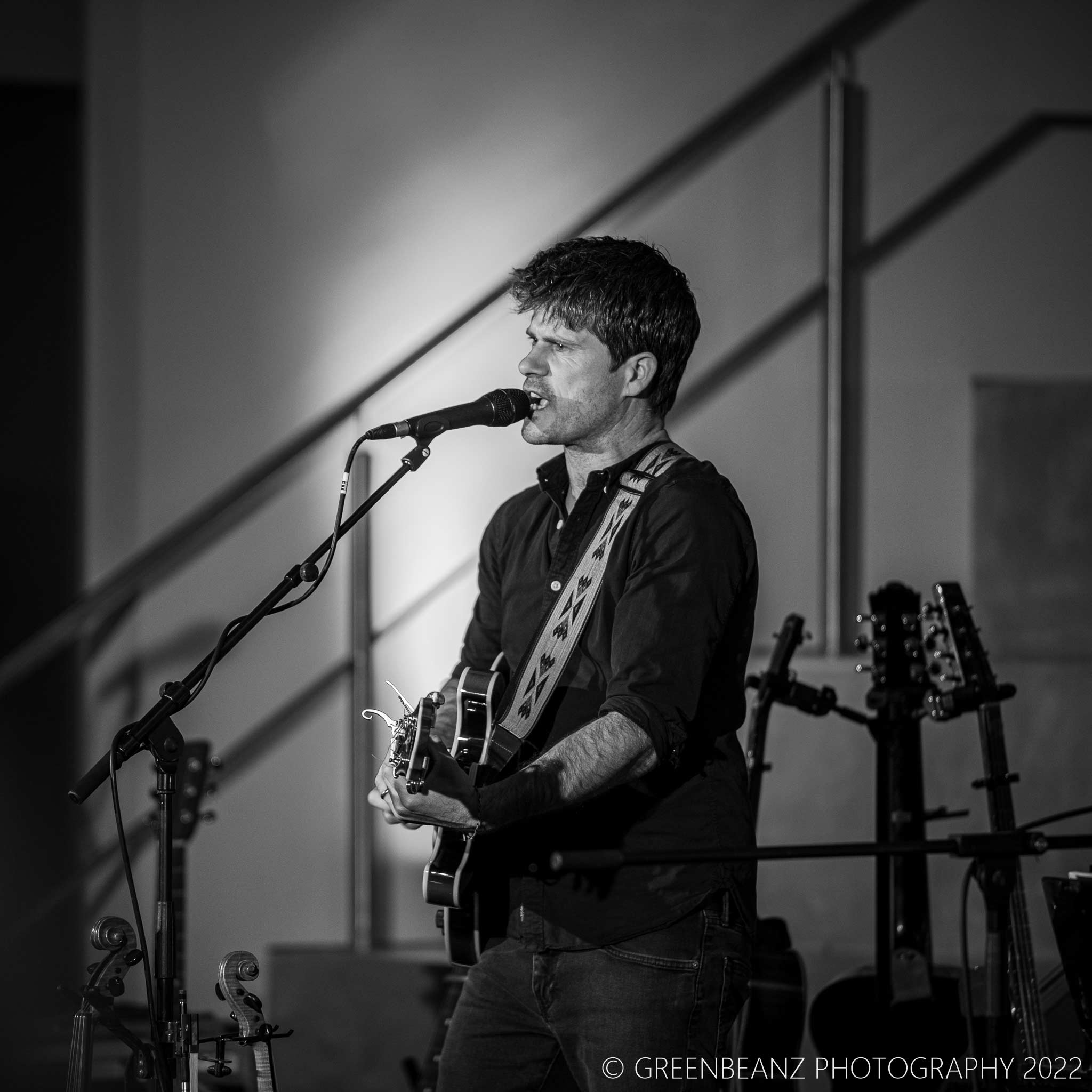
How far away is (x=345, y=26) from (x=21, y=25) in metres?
0.99

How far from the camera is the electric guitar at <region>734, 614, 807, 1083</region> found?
9.90ft

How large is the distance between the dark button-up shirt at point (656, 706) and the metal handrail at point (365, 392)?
6.72 ft

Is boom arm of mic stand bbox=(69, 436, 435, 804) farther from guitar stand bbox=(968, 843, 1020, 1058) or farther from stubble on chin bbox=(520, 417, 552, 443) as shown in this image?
guitar stand bbox=(968, 843, 1020, 1058)

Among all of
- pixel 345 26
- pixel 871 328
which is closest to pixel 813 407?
pixel 871 328

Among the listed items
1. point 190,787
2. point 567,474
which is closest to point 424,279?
point 190,787

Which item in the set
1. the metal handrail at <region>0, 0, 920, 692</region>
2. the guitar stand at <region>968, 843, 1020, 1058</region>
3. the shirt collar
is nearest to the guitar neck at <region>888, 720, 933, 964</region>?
the guitar stand at <region>968, 843, 1020, 1058</region>

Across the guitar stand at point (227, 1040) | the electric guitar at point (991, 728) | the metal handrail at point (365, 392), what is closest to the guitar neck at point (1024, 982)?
the electric guitar at point (991, 728)

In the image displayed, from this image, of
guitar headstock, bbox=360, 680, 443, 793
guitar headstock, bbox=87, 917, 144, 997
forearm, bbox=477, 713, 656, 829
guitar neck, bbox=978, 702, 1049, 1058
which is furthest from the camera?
guitar neck, bbox=978, 702, 1049, 1058

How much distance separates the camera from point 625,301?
2225mm

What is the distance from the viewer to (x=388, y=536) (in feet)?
13.5

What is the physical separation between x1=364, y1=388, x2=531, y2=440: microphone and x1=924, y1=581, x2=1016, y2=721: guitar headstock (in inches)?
50.9

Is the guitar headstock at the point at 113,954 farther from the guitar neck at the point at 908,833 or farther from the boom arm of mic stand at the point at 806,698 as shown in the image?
the guitar neck at the point at 908,833

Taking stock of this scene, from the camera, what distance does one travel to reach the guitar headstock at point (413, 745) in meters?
1.67

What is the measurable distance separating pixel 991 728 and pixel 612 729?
1364 mm
